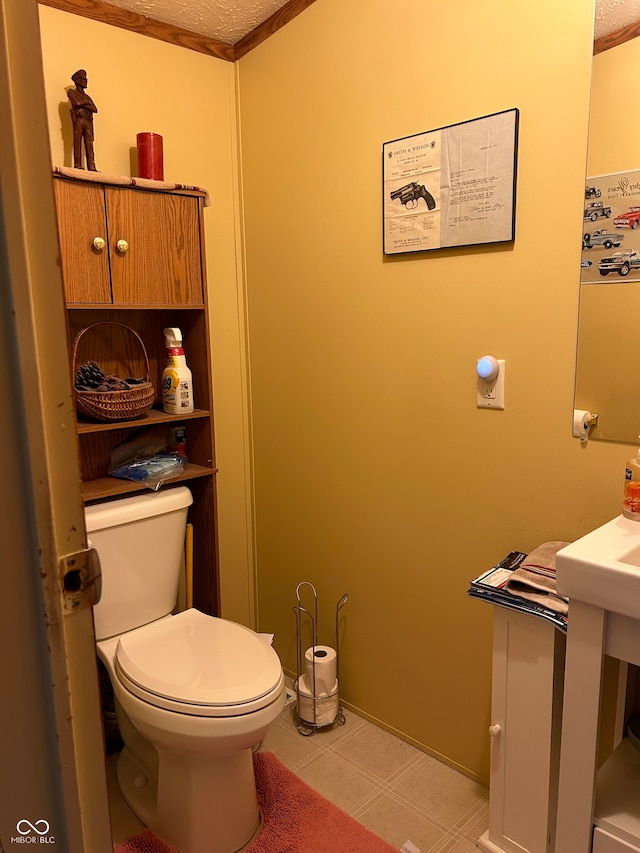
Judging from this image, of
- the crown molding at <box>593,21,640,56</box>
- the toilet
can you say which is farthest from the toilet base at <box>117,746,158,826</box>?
the crown molding at <box>593,21,640,56</box>

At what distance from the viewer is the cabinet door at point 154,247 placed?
5.88 feet

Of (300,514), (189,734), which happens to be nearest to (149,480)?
(300,514)

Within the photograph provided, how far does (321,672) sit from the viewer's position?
6.65 feet

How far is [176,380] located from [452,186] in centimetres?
102

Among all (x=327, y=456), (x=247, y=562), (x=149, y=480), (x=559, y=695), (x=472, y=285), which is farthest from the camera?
(x=247, y=562)

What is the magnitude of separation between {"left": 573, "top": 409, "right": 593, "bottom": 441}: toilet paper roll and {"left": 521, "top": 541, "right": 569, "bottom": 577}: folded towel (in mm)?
273

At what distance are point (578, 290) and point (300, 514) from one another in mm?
1235

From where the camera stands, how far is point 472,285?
1638 mm

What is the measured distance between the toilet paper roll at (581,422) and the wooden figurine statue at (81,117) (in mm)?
1500

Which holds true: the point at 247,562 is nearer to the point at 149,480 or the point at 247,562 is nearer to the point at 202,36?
the point at 149,480

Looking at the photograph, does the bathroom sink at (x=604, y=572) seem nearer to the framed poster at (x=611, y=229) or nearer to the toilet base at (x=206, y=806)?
the framed poster at (x=611, y=229)

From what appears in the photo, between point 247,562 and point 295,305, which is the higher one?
point 295,305

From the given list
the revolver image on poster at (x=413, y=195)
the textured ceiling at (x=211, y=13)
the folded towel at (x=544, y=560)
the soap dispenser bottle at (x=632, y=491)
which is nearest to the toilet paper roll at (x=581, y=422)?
the soap dispenser bottle at (x=632, y=491)

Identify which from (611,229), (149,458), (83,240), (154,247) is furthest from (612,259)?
(149,458)
